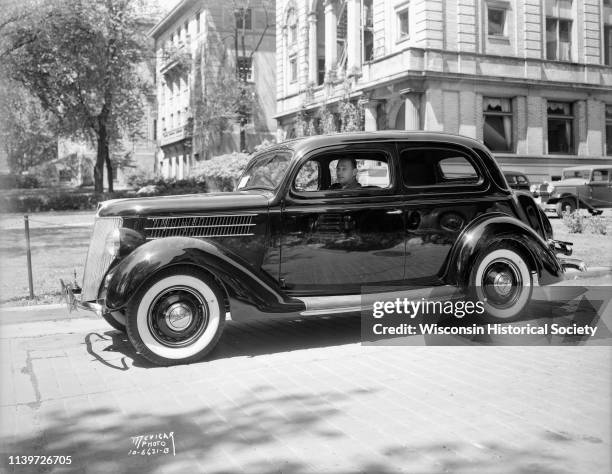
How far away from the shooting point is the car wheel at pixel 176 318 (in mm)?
5234

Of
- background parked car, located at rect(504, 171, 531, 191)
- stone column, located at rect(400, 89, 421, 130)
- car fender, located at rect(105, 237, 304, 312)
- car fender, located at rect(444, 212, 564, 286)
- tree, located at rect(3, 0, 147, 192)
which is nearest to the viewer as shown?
car fender, located at rect(105, 237, 304, 312)

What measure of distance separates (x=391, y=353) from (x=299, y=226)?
4.64 ft

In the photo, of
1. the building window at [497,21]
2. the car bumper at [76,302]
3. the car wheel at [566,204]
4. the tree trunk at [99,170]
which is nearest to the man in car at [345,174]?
the car bumper at [76,302]

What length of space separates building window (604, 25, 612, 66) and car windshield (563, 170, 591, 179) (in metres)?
5.75

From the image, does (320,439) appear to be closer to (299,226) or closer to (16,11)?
(299,226)

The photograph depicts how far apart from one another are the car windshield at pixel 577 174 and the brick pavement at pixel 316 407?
18300mm

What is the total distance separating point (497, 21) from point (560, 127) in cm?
582

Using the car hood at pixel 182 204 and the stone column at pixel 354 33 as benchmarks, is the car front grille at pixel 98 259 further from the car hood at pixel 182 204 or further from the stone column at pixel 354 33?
the stone column at pixel 354 33

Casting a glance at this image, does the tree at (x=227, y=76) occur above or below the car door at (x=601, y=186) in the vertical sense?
above

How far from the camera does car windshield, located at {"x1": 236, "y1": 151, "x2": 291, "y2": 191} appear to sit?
6059mm

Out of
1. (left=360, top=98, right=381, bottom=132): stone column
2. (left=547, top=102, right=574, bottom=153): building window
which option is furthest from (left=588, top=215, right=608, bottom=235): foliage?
(left=360, top=98, right=381, bottom=132): stone column

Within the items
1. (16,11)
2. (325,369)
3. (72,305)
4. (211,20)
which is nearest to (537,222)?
(325,369)
